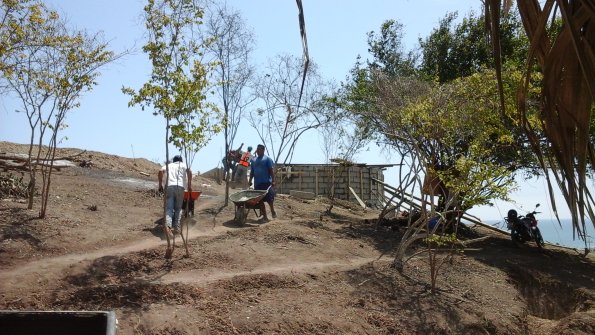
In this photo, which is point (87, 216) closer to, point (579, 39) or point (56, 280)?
point (56, 280)

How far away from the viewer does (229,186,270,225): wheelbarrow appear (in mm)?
12531

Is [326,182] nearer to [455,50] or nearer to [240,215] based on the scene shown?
[455,50]

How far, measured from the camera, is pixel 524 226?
576 inches

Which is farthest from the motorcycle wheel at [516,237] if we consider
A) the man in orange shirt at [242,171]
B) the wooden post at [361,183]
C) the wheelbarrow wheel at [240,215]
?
the wooden post at [361,183]

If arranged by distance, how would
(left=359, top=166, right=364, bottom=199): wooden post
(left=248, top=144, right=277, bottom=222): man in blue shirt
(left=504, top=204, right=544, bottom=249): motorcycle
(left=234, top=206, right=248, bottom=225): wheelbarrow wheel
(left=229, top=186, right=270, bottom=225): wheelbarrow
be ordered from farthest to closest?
(left=359, top=166, right=364, bottom=199): wooden post
(left=504, top=204, right=544, bottom=249): motorcycle
(left=248, top=144, right=277, bottom=222): man in blue shirt
(left=234, top=206, right=248, bottom=225): wheelbarrow wheel
(left=229, top=186, right=270, bottom=225): wheelbarrow

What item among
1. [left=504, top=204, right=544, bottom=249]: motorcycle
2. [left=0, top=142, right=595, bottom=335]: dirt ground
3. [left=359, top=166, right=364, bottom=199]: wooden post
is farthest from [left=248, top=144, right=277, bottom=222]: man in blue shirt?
[left=359, top=166, right=364, bottom=199]: wooden post

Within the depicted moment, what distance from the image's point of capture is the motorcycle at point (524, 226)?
14562 millimetres

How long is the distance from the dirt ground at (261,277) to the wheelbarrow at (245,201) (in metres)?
0.29

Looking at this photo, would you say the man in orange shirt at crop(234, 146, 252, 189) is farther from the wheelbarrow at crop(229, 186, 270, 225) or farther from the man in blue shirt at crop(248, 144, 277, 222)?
the wheelbarrow at crop(229, 186, 270, 225)

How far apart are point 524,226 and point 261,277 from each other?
7642 mm

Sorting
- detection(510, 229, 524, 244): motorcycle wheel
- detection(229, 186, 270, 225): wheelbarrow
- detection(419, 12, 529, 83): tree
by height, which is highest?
detection(419, 12, 529, 83): tree

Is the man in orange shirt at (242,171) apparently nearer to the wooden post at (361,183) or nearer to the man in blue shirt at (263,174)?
the wooden post at (361,183)

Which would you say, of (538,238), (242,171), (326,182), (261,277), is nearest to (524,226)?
(538,238)

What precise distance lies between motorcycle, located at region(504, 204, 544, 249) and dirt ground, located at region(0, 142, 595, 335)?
44cm
